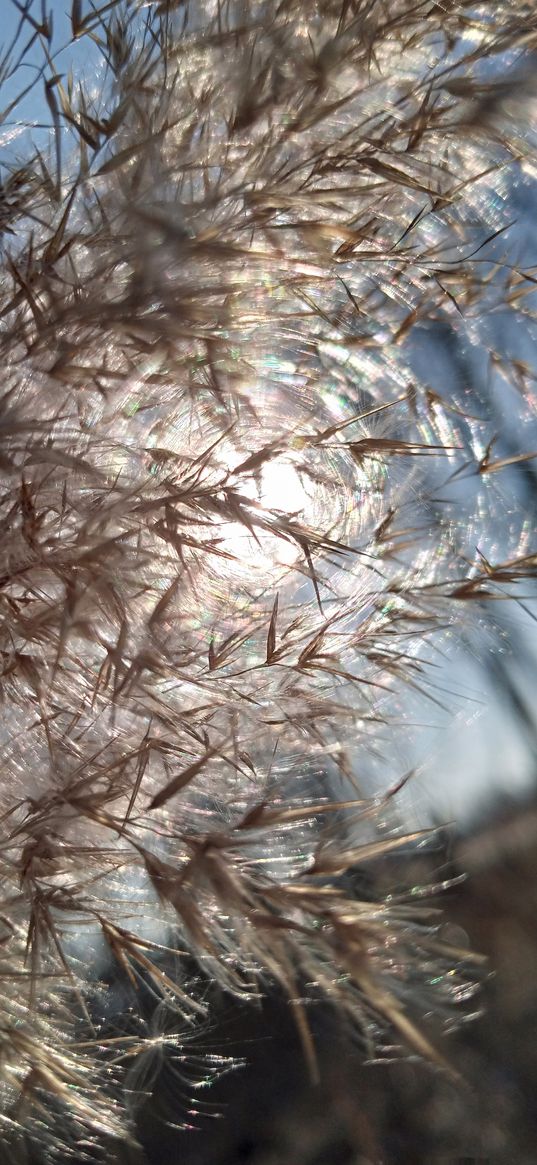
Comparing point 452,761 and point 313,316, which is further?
point 452,761

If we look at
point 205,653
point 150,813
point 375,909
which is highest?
point 205,653

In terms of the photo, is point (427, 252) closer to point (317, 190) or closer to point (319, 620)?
point (317, 190)

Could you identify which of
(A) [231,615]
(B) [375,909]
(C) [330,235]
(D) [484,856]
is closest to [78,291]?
(C) [330,235]

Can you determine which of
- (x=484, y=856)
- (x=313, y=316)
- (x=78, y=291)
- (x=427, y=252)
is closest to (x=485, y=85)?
(x=427, y=252)

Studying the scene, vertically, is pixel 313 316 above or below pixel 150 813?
above

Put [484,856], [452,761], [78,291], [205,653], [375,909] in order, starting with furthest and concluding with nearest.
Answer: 1. [484,856]
2. [452,761]
3. [205,653]
4. [78,291]
5. [375,909]

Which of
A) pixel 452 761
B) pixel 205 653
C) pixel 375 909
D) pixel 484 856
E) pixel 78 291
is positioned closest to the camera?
pixel 375 909

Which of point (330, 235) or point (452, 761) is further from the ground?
point (330, 235)

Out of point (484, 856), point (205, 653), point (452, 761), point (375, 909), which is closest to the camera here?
point (375, 909)

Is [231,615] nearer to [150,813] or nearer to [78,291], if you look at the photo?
[150,813]
